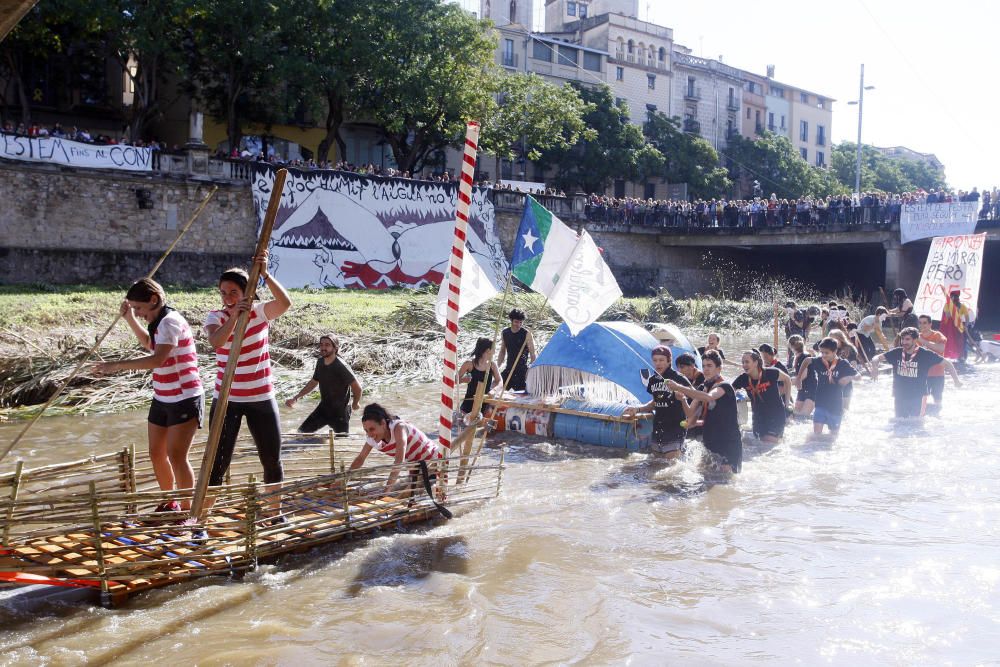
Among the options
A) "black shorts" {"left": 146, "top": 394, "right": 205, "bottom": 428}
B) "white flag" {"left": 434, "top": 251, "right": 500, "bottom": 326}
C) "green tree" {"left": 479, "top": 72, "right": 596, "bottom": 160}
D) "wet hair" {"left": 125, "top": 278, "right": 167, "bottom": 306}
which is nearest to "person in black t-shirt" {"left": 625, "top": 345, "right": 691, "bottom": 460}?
"white flag" {"left": 434, "top": 251, "right": 500, "bottom": 326}

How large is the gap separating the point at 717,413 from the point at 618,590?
3333 mm

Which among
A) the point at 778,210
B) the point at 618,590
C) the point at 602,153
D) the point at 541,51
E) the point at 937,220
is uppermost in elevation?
the point at 541,51

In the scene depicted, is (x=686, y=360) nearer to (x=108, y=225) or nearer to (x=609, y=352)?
(x=609, y=352)

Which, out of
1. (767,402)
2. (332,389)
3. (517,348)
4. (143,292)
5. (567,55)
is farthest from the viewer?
(567,55)

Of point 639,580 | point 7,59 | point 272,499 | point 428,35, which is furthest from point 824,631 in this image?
point 7,59

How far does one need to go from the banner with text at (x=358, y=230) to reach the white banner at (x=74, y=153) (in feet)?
12.6

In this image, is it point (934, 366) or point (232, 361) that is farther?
point (934, 366)

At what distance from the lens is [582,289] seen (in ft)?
31.3

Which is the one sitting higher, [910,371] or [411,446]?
[910,371]

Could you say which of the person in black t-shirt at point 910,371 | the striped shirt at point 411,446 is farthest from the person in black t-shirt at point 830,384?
the striped shirt at point 411,446

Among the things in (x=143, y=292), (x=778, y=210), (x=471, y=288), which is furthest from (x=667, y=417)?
(x=778, y=210)

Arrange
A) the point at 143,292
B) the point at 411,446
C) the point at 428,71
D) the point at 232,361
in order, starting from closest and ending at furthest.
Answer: the point at 232,361
the point at 143,292
the point at 411,446
the point at 428,71

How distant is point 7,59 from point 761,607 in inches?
1268

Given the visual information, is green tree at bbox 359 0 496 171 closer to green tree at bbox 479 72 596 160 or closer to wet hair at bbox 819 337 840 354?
green tree at bbox 479 72 596 160
